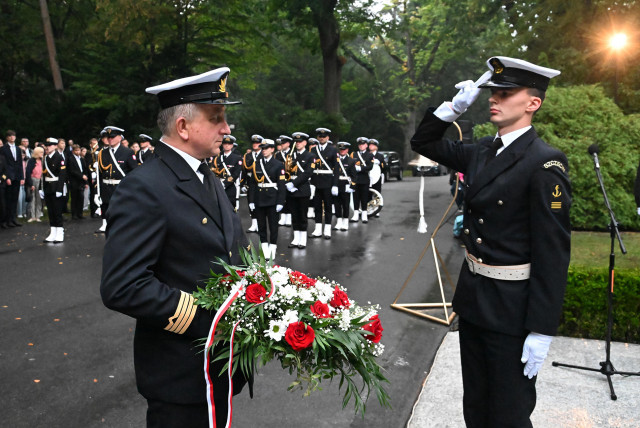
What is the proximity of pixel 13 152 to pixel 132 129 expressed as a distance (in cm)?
758

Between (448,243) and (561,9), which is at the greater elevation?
(561,9)

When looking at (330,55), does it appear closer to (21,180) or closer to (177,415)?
(21,180)

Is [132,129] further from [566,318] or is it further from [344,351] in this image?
[344,351]

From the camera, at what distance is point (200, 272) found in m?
2.42

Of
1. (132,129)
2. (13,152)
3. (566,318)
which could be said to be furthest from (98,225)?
(566,318)

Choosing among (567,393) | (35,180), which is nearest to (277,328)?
(567,393)

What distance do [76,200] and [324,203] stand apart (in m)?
7.53

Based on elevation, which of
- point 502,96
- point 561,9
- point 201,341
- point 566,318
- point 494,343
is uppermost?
point 561,9

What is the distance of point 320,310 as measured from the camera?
234 cm

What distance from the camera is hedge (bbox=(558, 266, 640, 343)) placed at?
5750 millimetres

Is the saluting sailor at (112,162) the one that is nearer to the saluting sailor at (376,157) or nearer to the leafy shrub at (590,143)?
the saluting sailor at (376,157)

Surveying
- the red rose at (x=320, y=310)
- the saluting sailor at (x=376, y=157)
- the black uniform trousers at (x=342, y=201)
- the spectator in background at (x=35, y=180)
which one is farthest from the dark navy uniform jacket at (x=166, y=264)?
the spectator in background at (x=35, y=180)

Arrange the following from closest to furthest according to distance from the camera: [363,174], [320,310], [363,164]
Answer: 1. [320,310]
2. [363,164]
3. [363,174]

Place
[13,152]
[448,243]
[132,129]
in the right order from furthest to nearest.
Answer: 1. [132,129]
2. [13,152]
3. [448,243]
